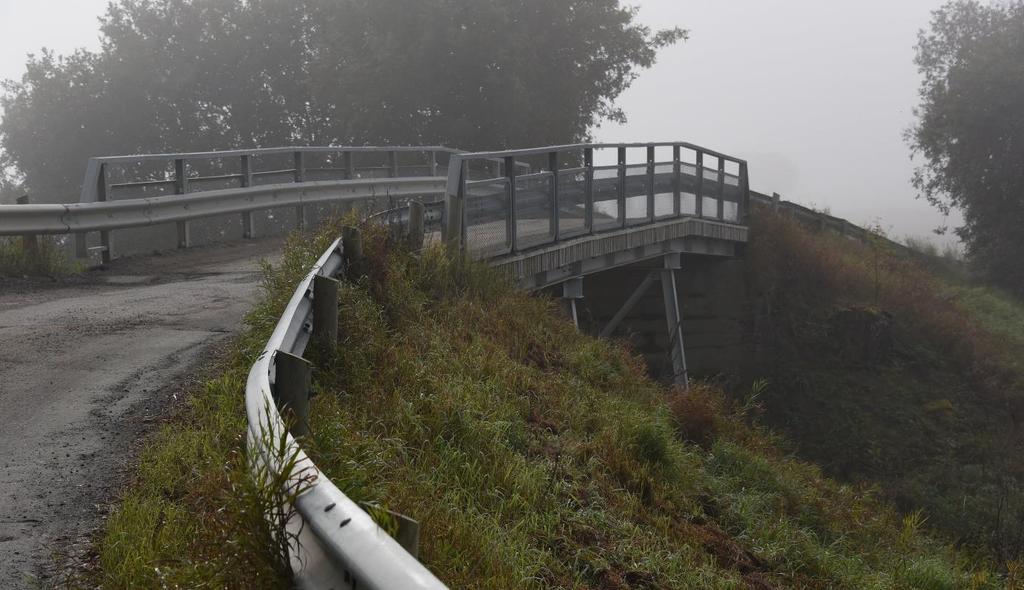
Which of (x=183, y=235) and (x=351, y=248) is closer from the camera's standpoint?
(x=351, y=248)

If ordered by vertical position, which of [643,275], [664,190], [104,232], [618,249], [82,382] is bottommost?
[643,275]

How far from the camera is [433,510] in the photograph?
16.0 feet

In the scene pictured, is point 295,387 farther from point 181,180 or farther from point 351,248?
point 181,180

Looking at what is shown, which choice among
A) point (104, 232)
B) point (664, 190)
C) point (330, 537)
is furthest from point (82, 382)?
point (664, 190)

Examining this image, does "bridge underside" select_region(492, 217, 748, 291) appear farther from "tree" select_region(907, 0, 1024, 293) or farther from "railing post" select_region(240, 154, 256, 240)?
"tree" select_region(907, 0, 1024, 293)

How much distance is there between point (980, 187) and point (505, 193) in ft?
80.2

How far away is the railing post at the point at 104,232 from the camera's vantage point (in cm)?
1300

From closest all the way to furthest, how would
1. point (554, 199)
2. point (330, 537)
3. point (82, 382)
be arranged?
point (330, 537) → point (82, 382) → point (554, 199)

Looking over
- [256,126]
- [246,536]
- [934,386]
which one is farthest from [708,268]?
[256,126]

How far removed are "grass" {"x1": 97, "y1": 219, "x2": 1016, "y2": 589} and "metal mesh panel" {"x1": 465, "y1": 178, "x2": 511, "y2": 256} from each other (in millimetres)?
666

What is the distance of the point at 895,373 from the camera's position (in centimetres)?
2205

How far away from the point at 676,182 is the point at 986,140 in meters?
16.7

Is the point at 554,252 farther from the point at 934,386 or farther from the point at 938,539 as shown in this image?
the point at 934,386

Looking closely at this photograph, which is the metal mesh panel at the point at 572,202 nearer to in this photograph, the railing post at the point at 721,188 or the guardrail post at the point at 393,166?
the guardrail post at the point at 393,166
